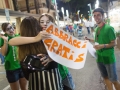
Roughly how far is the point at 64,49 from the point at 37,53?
31cm

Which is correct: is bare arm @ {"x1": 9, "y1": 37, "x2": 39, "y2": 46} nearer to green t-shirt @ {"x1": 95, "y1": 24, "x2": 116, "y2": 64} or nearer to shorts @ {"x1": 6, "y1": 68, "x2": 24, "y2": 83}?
shorts @ {"x1": 6, "y1": 68, "x2": 24, "y2": 83}

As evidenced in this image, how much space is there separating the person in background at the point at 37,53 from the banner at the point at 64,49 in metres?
0.06

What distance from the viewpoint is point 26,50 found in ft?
5.04

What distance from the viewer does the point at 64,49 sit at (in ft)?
5.46

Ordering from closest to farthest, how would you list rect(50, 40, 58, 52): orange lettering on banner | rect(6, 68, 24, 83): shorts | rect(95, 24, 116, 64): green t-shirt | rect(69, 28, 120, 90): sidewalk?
rect(50, 40, 58, 52): orange lettering on banner → rect(95, 24, 116, 64): green t-shirt → rect(6, 68, 24, 83): shorts → rect(69, 28, 120, 90): sidewalk

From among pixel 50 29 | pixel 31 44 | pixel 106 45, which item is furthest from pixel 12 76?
pixel 106 45

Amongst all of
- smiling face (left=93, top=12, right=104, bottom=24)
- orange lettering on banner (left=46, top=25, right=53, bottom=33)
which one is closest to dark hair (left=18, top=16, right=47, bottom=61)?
orange lettering on banner (left=46, top=25, right=53, bottom=33)

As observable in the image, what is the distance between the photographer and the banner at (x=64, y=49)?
5.13 feet

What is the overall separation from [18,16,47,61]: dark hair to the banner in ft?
0.25

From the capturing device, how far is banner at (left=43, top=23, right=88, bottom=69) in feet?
5.13

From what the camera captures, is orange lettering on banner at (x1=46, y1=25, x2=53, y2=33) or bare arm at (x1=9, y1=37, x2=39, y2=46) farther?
orange lettering on banner at (x1=46, y1=25, x2=53, y2=33)

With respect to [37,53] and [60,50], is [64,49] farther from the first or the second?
[37,53]

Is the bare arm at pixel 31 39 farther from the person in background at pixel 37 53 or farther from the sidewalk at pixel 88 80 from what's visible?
the sidewalk at pixel 88 80

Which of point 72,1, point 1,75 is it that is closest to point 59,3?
point 72,1
